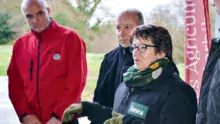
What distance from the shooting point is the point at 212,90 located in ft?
3.77

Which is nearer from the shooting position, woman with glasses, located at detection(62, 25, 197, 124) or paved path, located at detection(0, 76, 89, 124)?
woman with glasses, located at detection(62, 25, 197, 124)

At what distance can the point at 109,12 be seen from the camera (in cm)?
326

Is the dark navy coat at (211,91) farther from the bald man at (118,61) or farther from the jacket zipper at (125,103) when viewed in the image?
the bald man at (118,61)

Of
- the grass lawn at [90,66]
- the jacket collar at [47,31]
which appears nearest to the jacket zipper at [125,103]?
the jacket collar at [47,31]

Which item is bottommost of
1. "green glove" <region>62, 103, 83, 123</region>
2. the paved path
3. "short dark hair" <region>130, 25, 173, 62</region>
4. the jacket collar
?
the paved path

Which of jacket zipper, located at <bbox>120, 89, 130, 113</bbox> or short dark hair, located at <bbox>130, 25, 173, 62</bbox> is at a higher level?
short dark hair, located at <bbox>130, 25, 173, 62</bbox>

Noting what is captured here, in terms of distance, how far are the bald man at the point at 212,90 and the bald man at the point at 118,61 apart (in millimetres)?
669

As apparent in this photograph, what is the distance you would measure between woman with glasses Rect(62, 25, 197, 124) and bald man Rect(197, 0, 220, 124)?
0.48ft

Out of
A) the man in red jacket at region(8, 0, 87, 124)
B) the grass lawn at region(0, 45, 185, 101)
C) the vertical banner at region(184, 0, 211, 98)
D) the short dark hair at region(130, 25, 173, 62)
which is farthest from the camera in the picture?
the grass lawn at region(0, 45, 185, 101)

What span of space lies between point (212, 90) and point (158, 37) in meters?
0.40

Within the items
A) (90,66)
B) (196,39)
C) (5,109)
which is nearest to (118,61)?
(196,39)

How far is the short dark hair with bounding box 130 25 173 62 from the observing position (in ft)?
4.83

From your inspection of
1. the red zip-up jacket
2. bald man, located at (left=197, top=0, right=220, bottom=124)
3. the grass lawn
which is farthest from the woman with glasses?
the grass lawn

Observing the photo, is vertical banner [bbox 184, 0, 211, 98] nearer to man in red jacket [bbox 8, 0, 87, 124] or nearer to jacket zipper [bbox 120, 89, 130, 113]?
man in red jacket [bbox 8, 0, 87, 124]
